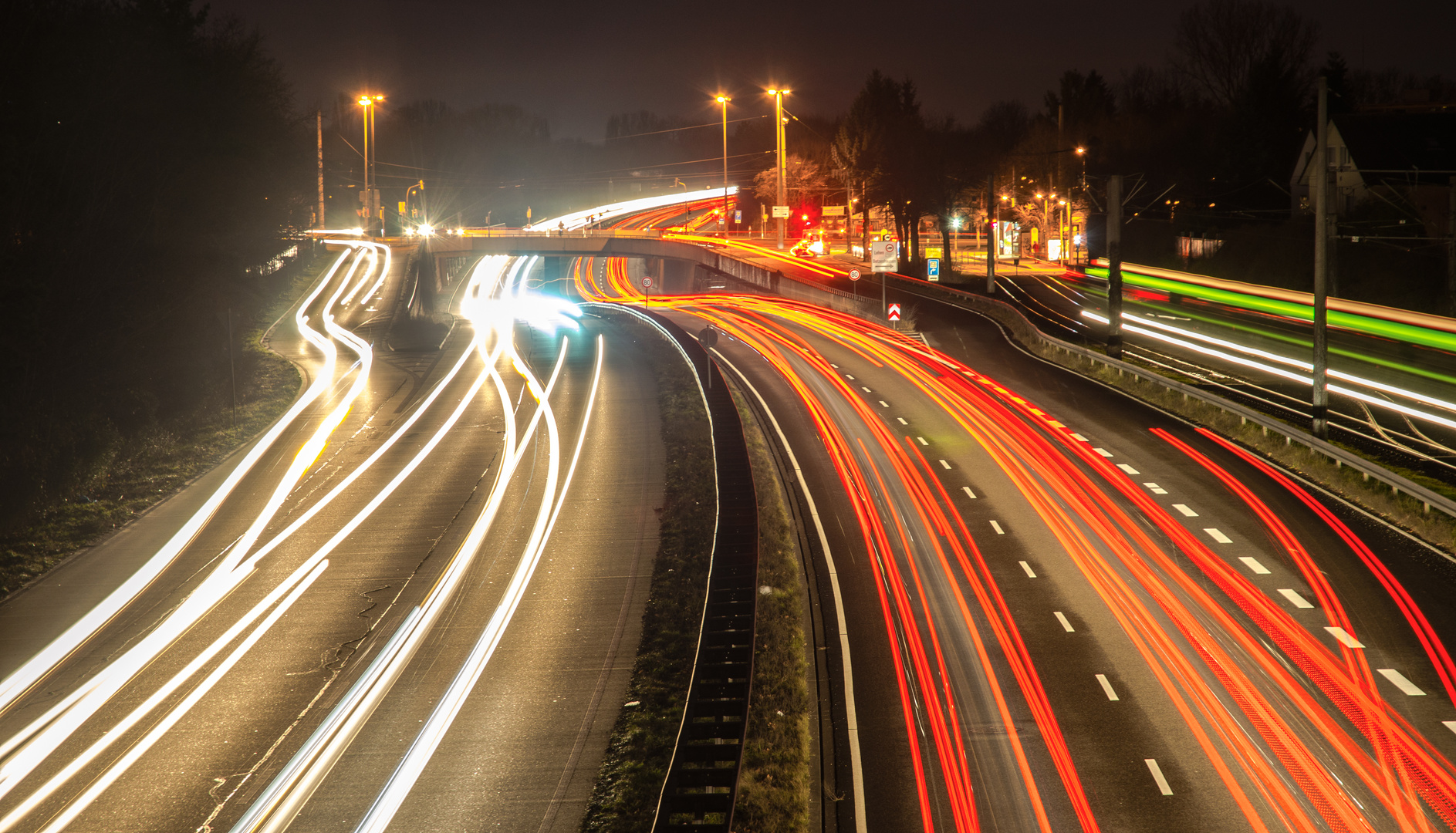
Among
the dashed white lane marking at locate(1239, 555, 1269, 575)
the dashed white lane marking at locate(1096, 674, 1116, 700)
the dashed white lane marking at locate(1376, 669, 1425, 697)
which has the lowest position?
the dashed white lane marking at locate(1096, 674, 1116, 700)

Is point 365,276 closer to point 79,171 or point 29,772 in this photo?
point 79,171

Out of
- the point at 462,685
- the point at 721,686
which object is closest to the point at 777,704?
the point at 721,686

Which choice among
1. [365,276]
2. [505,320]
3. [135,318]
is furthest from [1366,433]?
[365,276]

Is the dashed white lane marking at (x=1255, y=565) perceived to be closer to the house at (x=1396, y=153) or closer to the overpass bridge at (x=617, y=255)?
the overpass bridge at (x=617, y=255)

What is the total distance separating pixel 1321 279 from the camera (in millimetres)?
23797

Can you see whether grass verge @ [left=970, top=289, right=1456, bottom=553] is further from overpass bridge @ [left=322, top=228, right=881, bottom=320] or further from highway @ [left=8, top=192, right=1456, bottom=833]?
overpass bridge @ [left=322, top=228, right=881, bottom=320]

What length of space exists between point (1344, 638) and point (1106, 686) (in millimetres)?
3937

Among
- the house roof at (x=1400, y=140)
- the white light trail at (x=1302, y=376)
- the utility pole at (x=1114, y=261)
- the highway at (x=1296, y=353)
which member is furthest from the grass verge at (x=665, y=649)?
the house roof at (x=1400, y=140)

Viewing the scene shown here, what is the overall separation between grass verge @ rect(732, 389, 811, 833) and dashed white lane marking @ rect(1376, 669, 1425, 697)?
7.61 m

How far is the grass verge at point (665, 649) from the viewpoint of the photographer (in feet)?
37.1

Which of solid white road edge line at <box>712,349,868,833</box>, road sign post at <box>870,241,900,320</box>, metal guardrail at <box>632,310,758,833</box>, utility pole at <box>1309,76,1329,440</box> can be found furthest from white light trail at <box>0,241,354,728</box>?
road sign post at <box>870,241,900,320</box>

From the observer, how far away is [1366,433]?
26.1 meters

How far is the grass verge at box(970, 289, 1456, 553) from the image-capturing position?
1848 cm

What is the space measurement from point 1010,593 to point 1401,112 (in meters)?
66.8
